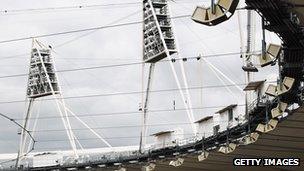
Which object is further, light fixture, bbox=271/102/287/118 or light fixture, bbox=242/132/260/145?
light fixture, bbox=242/132/260/145

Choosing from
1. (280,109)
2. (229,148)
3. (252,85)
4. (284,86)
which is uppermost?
(284,86)

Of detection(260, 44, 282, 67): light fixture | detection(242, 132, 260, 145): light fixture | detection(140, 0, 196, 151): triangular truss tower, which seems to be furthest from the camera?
detection(140, 0, 196, 151): triangular truss tower

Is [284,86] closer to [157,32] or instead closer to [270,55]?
[270,55]

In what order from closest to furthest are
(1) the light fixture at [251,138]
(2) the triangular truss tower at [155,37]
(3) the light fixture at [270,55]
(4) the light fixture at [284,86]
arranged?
(3) the light fixture at [270,55]
(4) the light fixture at [284,86]
(1) the light fixture at [251,138]
(2) the triangular truss tower at [155,37]

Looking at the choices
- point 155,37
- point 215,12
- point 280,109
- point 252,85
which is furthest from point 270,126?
point 155,37

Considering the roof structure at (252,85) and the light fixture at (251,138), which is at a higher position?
the roof structure at (252,85)

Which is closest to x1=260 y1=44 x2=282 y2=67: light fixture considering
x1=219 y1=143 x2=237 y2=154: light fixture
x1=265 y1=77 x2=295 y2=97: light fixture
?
x1=265 y1=77 x2=295 y2=97: light fixture

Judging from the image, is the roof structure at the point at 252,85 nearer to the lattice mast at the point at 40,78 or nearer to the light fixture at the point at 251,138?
the light fixture at the point at 251,138

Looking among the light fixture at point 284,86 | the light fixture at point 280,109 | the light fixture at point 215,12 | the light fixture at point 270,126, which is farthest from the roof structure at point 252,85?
the light fixture at point 215,12

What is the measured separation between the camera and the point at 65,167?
82562 millimetres

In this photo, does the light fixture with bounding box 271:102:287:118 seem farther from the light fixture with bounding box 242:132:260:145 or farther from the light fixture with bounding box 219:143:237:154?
the light fixture with bounding box 219:143:237:154

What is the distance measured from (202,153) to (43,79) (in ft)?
163

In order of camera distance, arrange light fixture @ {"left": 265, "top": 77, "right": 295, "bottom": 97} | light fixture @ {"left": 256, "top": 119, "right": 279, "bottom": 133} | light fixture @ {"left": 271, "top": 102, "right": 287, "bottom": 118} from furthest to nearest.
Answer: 1. light fixture @ {"left": 256, "top": 119, "right": 279, "bottom": 133}
2. light fixture @ {"left": 271, "top": 102, "right": 287, "bottom": 118}
3. light fixture @ {"left": 265, "top": 77, "right": 295, "bottom": 97}

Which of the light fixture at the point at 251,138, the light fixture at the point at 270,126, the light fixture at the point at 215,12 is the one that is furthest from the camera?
the light fixture at the point at 251,138
